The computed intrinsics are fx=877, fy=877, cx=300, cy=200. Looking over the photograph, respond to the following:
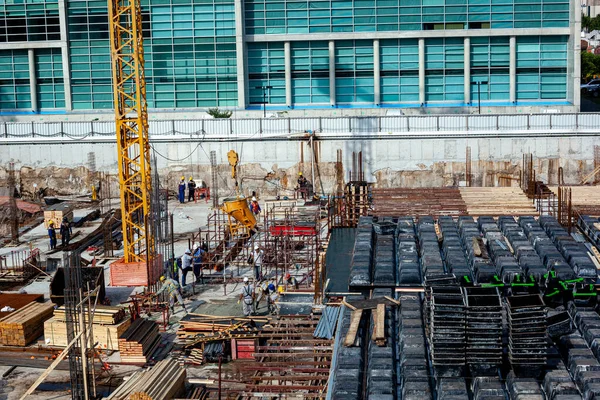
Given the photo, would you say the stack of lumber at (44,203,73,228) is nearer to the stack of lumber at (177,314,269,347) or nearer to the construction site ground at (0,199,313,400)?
the construction site ground at (0,199,313,400)

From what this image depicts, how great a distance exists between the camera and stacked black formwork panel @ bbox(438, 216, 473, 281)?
22531 millimetres

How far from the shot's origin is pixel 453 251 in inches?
963

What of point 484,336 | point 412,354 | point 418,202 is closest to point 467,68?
point 418,202

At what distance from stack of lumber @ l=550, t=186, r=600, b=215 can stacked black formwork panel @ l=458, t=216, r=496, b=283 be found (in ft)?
30.0

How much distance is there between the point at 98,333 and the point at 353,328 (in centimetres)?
952

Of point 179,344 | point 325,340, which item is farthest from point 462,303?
point 179,344

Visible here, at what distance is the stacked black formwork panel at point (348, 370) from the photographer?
625 inches

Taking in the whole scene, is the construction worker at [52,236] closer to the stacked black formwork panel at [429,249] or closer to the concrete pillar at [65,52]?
the stacked black formwork panel at [429,249]

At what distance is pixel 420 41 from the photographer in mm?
57781

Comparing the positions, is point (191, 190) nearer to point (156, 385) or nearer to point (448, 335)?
point (156, 385)

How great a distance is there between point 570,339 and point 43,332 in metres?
16.1

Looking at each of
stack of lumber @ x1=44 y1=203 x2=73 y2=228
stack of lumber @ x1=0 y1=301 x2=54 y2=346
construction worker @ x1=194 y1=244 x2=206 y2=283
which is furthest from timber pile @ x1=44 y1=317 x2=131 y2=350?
stack of lumber @ x1=44 y1=203 x2=73 y2=228

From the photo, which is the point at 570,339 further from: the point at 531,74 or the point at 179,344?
the point at 531,74

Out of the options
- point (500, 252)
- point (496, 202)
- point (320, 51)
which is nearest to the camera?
point (500, 252)
